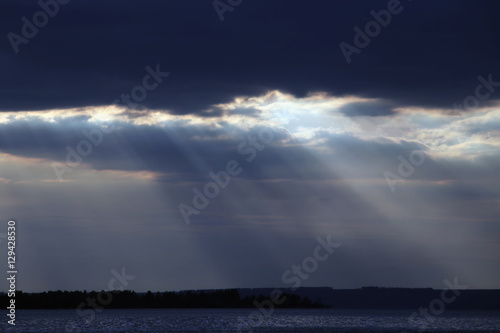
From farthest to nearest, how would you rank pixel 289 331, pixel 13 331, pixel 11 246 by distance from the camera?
1. pixel 289 331
2. pixel 13 331
3. pixel 11 246

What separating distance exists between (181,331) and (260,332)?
13.8m

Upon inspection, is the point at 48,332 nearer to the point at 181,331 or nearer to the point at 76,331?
the point at 76,331

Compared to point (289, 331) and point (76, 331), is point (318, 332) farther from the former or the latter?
point (76, 331)

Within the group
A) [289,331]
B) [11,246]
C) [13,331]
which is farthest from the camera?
[289,331]

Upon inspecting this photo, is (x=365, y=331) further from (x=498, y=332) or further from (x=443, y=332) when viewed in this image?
(x=498, y=332)

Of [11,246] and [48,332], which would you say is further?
[48,332]

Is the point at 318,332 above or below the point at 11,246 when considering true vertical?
below

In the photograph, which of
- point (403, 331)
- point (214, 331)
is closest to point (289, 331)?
point (214, 331)

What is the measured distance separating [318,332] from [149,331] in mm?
27808

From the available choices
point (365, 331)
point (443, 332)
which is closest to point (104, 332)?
point (365, 331)

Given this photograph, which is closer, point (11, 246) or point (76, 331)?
point (11, 246)

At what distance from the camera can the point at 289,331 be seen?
122 m

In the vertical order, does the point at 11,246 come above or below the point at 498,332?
above

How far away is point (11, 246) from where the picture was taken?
5653 centimetres
